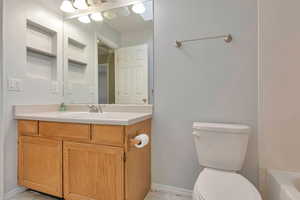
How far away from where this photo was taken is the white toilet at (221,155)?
0.99m

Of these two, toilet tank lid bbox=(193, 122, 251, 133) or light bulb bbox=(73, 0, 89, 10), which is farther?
light bulb bbox=(73, 0, 89, 10)

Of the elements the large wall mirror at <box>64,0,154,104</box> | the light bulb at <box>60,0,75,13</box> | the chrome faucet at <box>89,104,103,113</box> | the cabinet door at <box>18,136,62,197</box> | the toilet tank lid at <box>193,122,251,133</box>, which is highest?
the light bulb at <box>60,0,75,13</box>

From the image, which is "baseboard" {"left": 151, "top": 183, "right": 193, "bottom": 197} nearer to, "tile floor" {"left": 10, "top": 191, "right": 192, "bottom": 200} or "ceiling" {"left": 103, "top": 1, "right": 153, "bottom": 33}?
"tile floor" {"left": 10, "top": 191, "right": 192, "bottom": 200}

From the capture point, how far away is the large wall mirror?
1658mm

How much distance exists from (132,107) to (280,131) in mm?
1314

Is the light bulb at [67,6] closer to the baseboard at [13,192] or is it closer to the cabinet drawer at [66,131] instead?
the cabinet drawer at [66,131]

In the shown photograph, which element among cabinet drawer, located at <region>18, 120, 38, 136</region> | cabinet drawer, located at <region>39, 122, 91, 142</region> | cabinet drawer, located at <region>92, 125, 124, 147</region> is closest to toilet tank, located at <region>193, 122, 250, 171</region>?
cabinet drawer, located at <region>92, 125, 124, 147</region>

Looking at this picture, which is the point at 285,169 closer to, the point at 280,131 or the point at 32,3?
the point at 280,131

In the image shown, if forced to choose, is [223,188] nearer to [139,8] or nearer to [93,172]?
[93,172]

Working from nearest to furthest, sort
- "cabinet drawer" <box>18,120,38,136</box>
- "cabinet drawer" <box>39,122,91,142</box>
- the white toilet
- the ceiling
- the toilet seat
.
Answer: the toilet seat < the white toilet < "cabinet drawer" <box>39,122,91,142</box> < "cabinet drawer" <box>18,120,38,136</box> < the ceiling

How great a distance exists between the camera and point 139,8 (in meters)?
1.67

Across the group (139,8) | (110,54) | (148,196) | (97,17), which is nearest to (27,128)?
(110,54)

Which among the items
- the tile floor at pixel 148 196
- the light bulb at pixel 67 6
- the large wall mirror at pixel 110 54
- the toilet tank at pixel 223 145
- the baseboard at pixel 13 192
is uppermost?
the light bulb at pixel 67 6

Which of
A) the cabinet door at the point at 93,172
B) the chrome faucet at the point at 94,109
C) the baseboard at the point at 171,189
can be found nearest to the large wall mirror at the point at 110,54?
the chrome faucet at the point at 94,109
